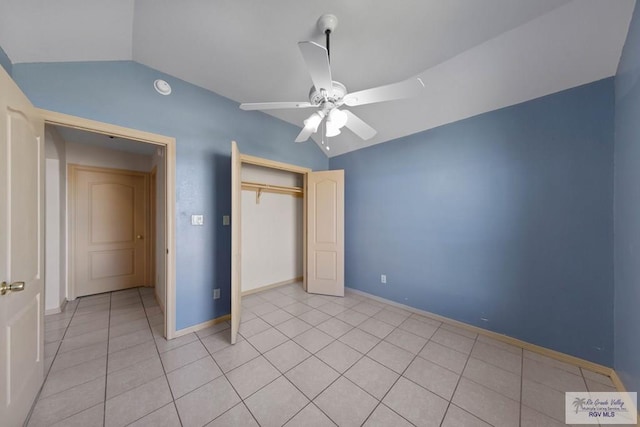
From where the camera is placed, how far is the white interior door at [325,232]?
3330 mm

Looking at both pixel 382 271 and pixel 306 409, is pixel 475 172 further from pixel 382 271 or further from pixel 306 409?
pixel 306 409

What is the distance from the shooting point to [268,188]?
3367 millimetres

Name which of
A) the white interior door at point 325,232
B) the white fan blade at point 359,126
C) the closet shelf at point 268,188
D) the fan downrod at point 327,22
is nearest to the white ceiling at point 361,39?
the fan downrod at point 327,22

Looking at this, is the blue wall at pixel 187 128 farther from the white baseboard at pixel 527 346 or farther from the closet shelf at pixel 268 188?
the white baseboard at pixel 527 346

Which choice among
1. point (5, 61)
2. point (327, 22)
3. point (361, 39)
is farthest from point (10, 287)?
point (361, 39)

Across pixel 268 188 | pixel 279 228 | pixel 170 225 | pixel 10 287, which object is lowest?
pixel 10 287

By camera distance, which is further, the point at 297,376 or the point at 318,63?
the point at 297,376

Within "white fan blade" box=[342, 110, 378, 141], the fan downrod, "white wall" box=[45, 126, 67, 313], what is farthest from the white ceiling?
"white wall" box=[45, 126, 67, 313]

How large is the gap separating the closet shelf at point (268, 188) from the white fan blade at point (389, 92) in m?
2.13

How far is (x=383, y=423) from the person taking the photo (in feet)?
4.16

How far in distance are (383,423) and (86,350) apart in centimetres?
264

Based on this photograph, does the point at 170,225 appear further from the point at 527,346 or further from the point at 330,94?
the point at 527,346

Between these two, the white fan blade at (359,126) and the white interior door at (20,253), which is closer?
the white interior door at (20,253)

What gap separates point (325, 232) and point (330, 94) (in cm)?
229
